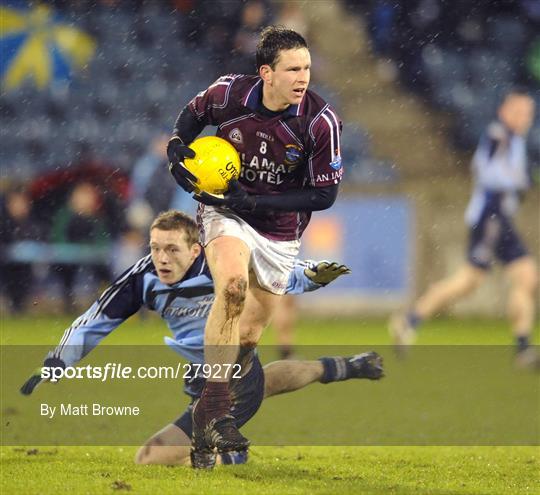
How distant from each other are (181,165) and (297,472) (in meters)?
1.55

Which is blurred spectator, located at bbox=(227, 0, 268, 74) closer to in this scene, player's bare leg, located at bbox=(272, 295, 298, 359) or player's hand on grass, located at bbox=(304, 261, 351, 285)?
player's bare leg, located at bbox=(272, 295, 298, 359)

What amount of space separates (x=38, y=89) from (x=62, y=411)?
11.0 meters

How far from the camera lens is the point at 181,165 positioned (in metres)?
5.30

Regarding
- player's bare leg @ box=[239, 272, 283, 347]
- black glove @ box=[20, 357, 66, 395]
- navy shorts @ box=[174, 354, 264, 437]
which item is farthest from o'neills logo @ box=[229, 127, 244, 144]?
black glove @ box=[20, 357, 66, 395]

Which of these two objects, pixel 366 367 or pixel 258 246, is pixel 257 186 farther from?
pixel 366 367

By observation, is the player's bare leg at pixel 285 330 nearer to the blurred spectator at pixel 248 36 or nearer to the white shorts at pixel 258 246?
the white shorts at pixel 258 246

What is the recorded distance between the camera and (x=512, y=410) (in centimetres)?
762

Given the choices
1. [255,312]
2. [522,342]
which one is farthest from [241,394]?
[522,342]

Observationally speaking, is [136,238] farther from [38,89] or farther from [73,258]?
[38,89]

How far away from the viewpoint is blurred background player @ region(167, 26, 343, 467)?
16.8 feet

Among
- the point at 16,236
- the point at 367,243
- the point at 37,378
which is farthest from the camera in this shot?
the point at 16,236

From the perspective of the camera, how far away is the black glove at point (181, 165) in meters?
5.25

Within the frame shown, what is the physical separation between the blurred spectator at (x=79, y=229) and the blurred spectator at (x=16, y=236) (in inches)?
13.6

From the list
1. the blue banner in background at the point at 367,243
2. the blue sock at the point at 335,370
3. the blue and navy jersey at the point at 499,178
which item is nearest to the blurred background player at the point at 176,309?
the blue sock at the point at 335,370
